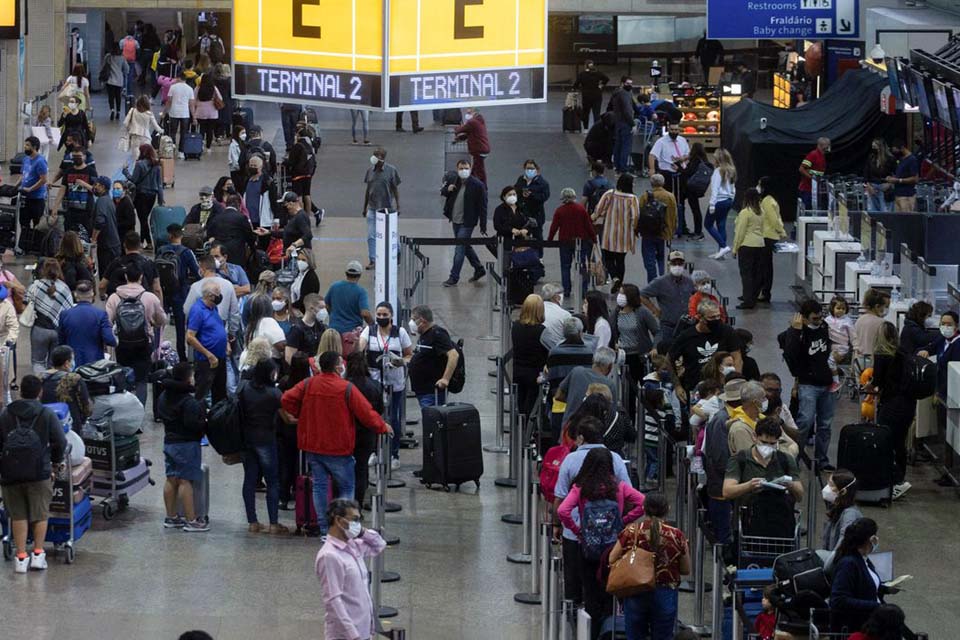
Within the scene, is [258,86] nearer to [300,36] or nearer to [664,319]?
[300,36]

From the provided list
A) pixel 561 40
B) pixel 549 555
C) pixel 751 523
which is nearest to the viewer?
pixel 549 555

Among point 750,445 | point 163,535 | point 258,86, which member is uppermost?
point 258,86

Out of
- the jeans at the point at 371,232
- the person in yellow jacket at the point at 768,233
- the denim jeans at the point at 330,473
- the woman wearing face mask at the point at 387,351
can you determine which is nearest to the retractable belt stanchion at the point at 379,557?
the denim jeans at the point at 330,473

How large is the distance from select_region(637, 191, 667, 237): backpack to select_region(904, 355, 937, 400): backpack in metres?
7.14

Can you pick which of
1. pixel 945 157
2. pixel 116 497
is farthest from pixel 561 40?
pixel 116 497

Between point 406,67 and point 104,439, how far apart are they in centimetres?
380

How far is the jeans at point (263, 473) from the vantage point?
536 inches

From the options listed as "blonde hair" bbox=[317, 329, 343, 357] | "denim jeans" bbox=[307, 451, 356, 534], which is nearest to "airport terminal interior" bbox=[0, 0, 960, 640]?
"denim jeans" bbox=[307, 451, 356, 534]

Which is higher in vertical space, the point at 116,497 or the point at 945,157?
the point at 945,157

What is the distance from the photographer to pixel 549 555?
11.1 m

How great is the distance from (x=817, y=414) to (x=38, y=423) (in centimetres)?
649

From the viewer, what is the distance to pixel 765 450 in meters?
11.9

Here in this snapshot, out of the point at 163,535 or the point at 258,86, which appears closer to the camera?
the point at 258,86

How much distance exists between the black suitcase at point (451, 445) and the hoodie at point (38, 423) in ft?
11.0
